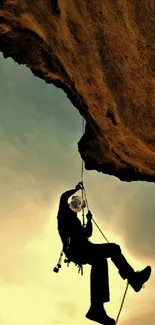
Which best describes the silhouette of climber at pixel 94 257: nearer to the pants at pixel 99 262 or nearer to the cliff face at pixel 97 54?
the pants at pixel 99 262

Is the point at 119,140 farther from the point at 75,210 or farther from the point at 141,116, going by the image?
the point at 75,210

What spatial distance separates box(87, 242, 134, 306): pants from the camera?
7598 millimetres

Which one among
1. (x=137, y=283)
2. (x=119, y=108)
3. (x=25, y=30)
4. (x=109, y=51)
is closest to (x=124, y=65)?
(x=109, y=51)

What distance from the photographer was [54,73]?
7410 mm

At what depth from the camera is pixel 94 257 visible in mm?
7707

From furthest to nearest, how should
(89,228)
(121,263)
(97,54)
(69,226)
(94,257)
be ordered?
(89,228), (69,226), (94,257), (121,263), (97,54)

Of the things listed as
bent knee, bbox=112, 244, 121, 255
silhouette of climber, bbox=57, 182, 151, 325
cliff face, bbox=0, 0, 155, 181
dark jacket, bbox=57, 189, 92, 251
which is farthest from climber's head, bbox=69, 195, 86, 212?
cliff face, bbox=0, 0, 155, 181

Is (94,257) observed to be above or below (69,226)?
below

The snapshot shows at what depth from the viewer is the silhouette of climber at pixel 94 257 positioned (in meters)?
7.59

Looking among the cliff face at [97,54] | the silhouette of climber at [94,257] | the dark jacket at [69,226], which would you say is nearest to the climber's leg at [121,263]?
the silhouette of climber at [94,257]

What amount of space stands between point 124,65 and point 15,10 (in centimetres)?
202

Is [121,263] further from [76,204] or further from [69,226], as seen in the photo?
[76,204]

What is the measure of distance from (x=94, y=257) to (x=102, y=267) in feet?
0.84

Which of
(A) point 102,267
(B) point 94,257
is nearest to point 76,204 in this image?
(B) point 94,257
